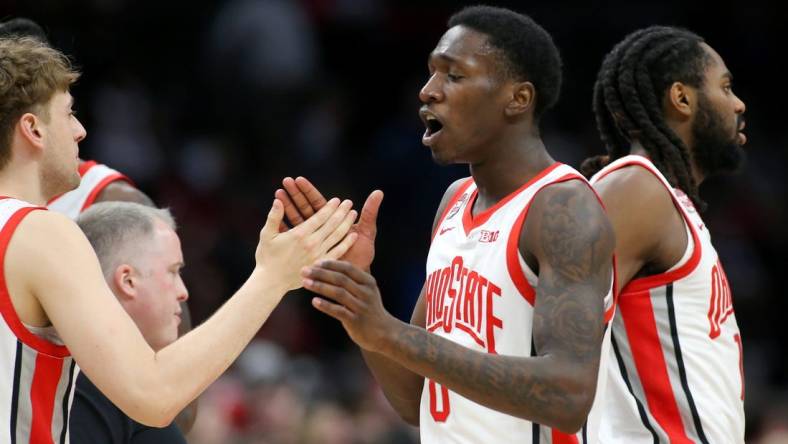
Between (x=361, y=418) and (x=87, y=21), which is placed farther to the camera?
(x=87, y=21)

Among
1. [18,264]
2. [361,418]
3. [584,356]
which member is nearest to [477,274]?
[584,356]

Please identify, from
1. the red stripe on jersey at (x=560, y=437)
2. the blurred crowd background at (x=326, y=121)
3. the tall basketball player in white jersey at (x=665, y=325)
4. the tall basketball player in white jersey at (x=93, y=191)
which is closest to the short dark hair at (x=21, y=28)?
the tall basketball player in white jersey at (x=93, y=191)

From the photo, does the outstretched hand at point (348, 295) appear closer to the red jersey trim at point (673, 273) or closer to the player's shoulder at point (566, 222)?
the player's shoulder at point (566, 222)

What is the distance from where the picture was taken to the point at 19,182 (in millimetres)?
3783

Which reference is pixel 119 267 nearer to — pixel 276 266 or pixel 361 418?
pixel 276 266

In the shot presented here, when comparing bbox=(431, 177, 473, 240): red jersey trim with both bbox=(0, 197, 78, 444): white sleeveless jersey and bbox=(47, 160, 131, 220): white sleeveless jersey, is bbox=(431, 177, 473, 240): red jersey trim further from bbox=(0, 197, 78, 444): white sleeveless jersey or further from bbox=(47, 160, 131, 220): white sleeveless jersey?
bbox=(47, 160, 131, 220): white sleeveless jersey

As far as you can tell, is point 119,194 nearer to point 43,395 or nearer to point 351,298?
point 43,395

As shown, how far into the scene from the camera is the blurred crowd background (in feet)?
34.9

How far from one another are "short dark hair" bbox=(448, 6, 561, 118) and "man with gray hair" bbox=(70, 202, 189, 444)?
1.29 m

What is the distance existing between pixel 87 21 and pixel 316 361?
12.4 feet

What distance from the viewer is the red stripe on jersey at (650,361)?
4.40 metres

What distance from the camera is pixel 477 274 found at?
13.2 ft

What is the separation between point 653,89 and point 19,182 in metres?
2.36

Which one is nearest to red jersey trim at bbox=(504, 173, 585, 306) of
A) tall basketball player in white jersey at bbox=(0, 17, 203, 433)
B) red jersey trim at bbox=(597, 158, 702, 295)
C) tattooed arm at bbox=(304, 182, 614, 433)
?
tattooed arm at bbox=(304, 182, 614, 433)
